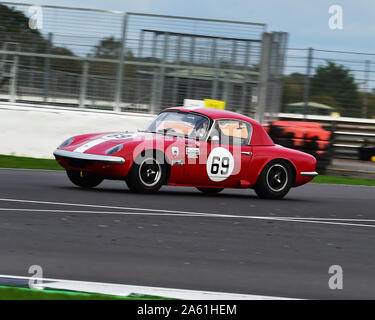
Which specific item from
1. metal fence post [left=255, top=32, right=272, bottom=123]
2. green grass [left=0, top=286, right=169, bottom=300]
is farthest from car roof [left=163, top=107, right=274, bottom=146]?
metal fence post [left=255, top=32, right=272, bottom=123]

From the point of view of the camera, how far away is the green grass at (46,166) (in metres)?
14.9

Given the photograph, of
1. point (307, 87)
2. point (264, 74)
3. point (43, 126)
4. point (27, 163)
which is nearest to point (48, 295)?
point (27, 163)

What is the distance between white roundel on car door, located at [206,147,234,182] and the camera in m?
10.5

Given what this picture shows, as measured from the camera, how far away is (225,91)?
18.4m

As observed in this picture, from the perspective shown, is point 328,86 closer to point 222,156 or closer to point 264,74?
A: point 264,74

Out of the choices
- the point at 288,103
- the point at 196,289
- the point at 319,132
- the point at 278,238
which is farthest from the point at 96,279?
the point at 288,103

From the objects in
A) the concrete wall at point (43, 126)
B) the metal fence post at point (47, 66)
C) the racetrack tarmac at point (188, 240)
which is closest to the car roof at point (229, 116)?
the racetrack tarmac at point (188, 240)

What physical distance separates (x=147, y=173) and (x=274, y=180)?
206cm

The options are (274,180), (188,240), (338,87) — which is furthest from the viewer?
(338,87)

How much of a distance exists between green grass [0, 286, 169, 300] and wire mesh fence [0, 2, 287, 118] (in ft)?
44.8

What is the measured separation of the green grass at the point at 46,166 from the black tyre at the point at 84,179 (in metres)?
3.91

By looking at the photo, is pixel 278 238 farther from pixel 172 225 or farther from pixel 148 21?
pixel 148 21

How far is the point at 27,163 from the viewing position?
15.4 m

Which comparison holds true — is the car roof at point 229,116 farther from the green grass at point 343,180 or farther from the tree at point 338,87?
the tree at point 338,87
